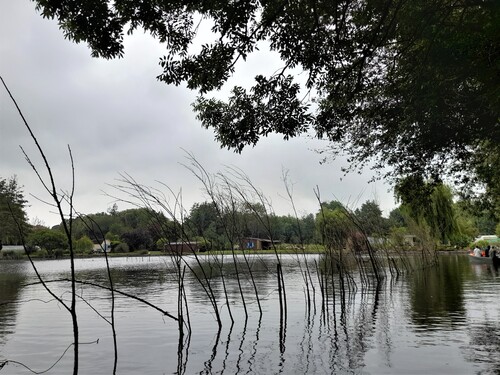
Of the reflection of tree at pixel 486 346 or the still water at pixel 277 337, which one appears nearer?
the reflection of tree at pixel 486 346

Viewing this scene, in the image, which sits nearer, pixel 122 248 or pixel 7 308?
pixel 7 308

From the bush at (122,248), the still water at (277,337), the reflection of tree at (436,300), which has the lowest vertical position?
the still water at (277,337)

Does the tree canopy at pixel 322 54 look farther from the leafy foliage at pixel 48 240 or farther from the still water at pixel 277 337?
the leafy foliage at pixel 48 240

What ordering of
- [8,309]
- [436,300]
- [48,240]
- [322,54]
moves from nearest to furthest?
[322,54] < [436,300] < [8,309] < [48,240]

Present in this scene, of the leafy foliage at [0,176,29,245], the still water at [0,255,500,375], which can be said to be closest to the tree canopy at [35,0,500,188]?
the still water at [0,255,500,375]

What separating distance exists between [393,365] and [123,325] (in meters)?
7.53

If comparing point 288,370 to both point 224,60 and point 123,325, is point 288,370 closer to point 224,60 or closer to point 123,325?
point 224,60

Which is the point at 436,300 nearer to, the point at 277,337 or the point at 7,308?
the point at 277,337

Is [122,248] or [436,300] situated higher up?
[122,248]

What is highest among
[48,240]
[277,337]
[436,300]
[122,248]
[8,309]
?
[48,240]

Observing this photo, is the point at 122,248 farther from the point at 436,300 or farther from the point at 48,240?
the point at 436,300

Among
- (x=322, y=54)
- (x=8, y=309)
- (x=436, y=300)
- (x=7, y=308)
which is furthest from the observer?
(x=7, y=308)

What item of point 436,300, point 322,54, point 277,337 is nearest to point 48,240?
point 436,300

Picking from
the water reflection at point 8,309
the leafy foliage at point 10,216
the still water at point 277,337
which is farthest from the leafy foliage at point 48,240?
the still water at point 277,337
